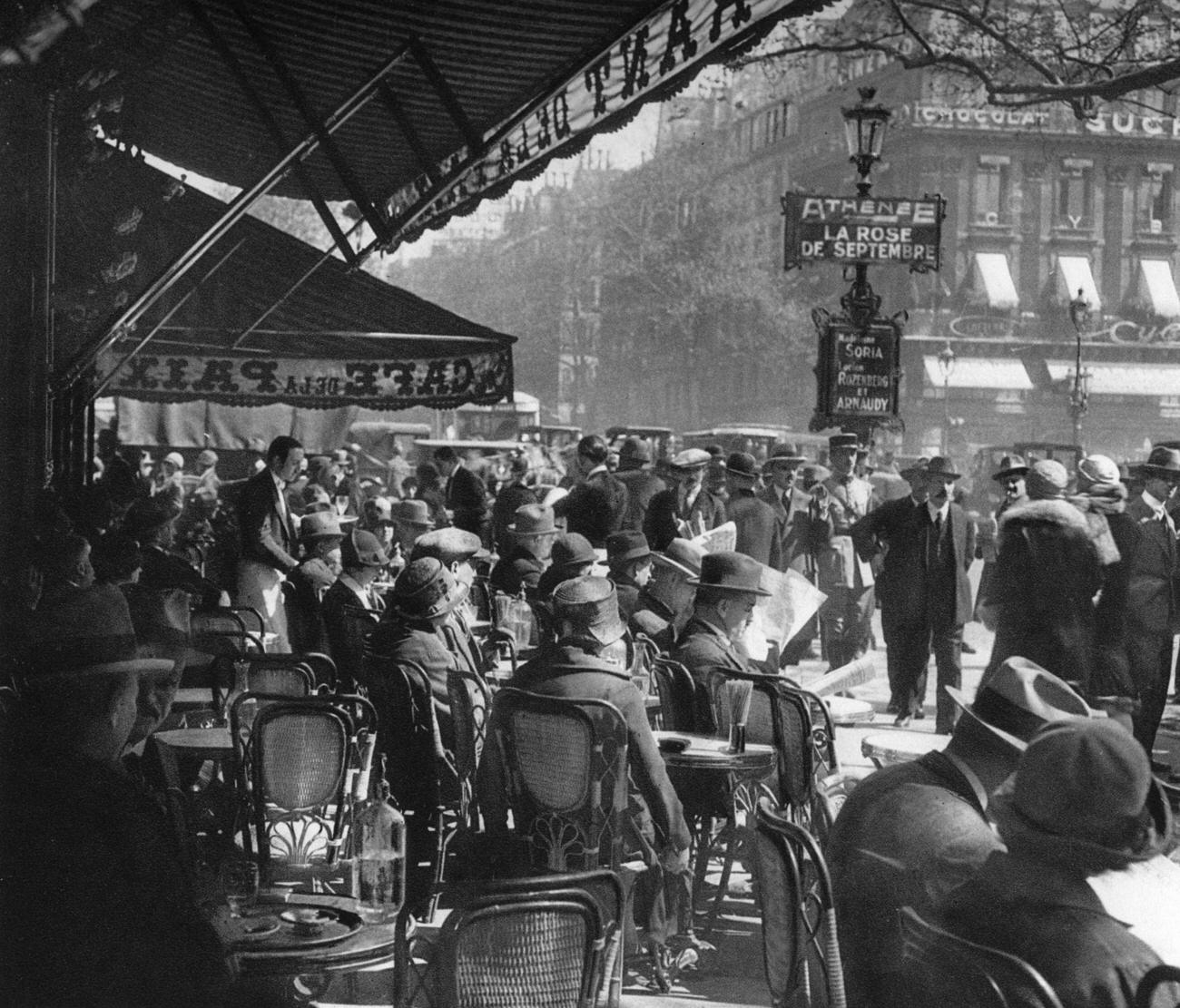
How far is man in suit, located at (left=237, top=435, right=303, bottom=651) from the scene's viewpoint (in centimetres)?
1073

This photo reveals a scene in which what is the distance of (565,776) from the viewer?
529cm

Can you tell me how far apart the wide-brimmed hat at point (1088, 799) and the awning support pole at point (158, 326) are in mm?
6505

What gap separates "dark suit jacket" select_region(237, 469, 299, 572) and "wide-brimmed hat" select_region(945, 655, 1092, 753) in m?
7.38

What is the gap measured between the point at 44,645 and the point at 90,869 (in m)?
1.56

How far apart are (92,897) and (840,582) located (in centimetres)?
1122

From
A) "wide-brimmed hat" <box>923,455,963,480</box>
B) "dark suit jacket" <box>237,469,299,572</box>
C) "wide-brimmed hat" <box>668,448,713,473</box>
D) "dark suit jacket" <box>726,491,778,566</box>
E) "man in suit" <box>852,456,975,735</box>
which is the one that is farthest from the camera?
"wide-brimmed hat" <box>668,448,713,473</box>

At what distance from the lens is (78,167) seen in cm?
793

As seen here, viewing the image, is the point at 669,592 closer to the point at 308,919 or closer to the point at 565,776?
the point at 565,776

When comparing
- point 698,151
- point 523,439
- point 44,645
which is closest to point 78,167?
point 44,645

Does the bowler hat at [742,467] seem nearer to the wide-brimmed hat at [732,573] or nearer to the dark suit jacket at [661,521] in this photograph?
the dark suit jacket at [661,521]

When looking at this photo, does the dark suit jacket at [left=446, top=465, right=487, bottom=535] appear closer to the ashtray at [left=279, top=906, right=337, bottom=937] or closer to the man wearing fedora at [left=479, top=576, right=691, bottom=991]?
the man wearing fedora at [left=479, top=576, right=691, bottom=991]

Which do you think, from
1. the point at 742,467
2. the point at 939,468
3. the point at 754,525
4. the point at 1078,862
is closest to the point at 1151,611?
the point at 939,468

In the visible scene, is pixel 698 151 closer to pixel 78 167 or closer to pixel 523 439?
pixel 523 439

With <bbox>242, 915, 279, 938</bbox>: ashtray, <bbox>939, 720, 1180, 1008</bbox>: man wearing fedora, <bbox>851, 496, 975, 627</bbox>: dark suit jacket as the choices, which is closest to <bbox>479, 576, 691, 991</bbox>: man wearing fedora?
<bbox>242, 915, 279, 938</bbox>: ashtray
